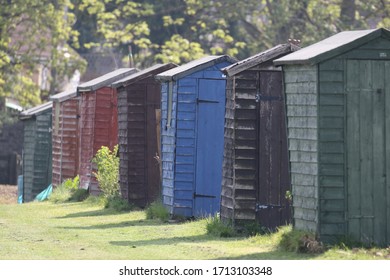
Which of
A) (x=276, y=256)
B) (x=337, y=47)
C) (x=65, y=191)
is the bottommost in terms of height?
(x=276, y=256)

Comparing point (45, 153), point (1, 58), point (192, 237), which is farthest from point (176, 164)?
point (1, 58)

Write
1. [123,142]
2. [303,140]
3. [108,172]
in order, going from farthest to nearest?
[108,172], [123,142], [303,140]

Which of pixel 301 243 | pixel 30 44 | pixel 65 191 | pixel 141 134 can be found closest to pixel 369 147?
pixel 301 243

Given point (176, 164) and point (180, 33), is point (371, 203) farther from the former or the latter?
point (180, 33)

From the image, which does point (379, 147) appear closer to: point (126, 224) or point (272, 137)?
point (272, 137)

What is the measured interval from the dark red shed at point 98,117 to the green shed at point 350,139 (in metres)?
12.2

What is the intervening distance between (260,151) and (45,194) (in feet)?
48.2

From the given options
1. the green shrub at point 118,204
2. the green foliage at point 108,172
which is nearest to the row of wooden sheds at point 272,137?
the green shrub at point 118,204

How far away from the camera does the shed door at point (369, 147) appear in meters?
15.2

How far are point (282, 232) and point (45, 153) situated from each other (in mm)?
18538

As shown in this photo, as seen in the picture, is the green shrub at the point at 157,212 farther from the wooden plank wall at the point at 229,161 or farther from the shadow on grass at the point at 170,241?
the shadow on grass at the point at 170,241

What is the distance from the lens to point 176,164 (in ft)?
69.3

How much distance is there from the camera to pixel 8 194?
39.5 m

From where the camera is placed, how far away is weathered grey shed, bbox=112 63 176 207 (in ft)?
78.1
